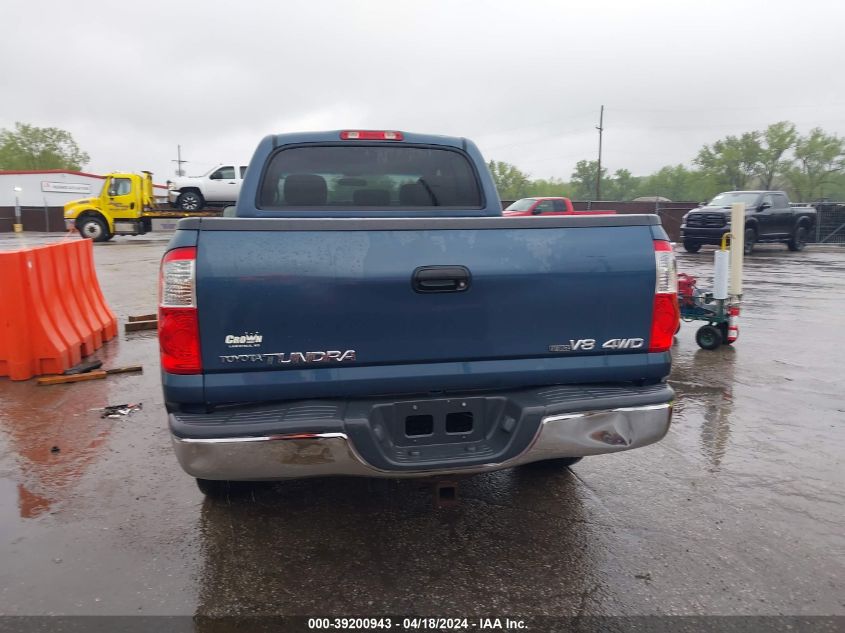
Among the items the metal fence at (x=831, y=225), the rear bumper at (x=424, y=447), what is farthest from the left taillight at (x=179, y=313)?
the metal fence at (x=831, y=225)

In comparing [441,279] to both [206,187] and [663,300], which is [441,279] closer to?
[663,300]

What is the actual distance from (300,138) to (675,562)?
10.7ft

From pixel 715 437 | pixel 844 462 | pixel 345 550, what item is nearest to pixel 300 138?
pixel 345 550

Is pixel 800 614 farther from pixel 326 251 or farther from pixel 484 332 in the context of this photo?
pixel 326 251

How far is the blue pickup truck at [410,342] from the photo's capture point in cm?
259

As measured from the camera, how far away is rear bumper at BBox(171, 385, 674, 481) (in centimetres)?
258

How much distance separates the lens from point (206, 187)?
25594 mm

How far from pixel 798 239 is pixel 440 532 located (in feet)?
78.9

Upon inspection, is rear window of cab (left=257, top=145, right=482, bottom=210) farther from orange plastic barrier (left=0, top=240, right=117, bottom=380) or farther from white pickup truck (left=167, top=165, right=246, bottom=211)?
white pickup truck (left=167, top=165, right=246, bottom=211)

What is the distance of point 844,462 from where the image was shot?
423 cm

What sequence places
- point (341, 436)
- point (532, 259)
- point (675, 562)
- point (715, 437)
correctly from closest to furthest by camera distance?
point (341, 436)
point (532, 259)
point (675, 562)
point (715, 437)

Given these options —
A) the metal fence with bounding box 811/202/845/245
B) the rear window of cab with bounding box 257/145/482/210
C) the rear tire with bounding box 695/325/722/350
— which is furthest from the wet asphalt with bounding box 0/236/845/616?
the metal fence with bounding box 811/202/845/245

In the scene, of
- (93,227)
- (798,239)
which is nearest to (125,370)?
(93,227)

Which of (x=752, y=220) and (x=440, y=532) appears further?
(x=752, y=220)
